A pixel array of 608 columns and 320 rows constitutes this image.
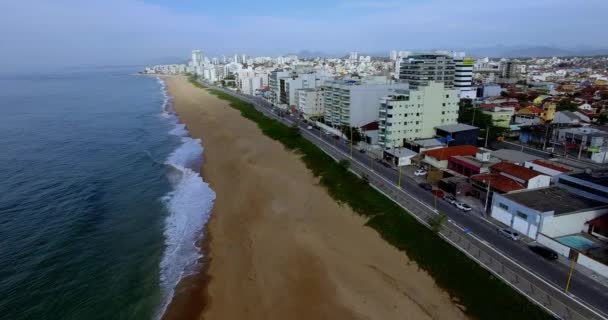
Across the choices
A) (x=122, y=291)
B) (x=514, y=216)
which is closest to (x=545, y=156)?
(x=514, y=216)

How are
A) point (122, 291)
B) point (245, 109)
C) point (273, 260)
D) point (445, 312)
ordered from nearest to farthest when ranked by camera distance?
point (445, 312) < point (122, 291) < point (273, 260) < point (245, 109)

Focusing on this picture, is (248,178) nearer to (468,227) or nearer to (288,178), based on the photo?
(288,178)

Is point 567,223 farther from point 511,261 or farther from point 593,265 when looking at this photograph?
point 511,261

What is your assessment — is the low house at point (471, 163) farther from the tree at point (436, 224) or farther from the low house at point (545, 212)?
the tree at point (436, 224)

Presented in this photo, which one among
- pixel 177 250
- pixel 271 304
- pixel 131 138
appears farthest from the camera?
pixel 131 138

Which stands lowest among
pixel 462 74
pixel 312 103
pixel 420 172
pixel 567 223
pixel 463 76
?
pixel 420 172

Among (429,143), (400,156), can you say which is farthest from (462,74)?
(400,156)
